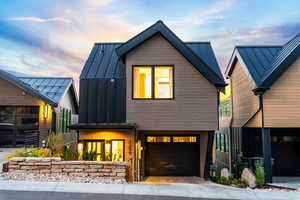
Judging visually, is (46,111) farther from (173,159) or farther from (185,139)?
(185,139)

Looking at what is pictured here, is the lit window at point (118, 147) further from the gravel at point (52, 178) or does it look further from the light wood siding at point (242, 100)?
the light wood siding at point (242, 100)

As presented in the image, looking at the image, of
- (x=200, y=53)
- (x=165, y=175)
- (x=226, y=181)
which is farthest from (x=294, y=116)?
(x=165, y=175)

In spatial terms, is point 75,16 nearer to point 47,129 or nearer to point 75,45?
point 75,45

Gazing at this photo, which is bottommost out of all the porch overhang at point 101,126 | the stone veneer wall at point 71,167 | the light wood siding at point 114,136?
the stone veneer wall at point 71,167

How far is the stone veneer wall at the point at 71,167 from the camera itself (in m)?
7.11

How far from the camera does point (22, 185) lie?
20.5 feet

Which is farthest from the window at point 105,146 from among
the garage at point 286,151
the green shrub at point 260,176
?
the garage at point 286,151

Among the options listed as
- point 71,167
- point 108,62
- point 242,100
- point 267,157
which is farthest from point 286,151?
point 71,167

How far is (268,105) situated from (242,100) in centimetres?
299

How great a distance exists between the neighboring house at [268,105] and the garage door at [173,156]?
2.99 m

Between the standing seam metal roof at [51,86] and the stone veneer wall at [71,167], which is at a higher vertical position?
the standing seam metal roof at [51,86]

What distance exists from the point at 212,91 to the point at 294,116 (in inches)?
148

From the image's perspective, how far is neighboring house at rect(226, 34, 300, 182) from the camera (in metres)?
9.53

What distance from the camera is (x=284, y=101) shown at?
9.60 m
